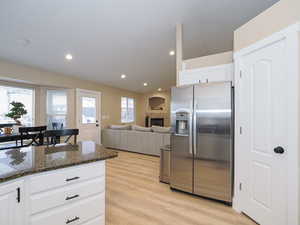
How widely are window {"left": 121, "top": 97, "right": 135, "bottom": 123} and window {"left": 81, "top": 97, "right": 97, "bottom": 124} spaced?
5.95ft

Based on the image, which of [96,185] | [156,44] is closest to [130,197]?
[96,185]

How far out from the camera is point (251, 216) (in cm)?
212

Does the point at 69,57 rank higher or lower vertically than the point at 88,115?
higher

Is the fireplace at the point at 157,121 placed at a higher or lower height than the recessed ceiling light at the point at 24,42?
lower

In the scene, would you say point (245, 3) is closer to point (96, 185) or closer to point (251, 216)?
point (251, 216)

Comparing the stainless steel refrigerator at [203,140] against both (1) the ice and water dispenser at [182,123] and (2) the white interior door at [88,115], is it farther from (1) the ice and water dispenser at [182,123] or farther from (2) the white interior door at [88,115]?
(2) the white interior door at [88,115]

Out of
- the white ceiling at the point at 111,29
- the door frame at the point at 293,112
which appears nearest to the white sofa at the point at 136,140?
the white ceiling at the point at 111,29

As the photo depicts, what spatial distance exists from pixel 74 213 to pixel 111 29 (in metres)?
3.57

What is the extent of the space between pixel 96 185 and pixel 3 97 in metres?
5.00

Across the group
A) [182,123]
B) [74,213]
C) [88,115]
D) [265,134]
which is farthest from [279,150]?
[88,115]

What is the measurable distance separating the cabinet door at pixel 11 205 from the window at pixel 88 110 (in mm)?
5194

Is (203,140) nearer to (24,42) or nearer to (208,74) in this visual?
(208,74)

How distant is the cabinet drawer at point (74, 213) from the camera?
127 cm

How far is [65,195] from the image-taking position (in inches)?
53.9
